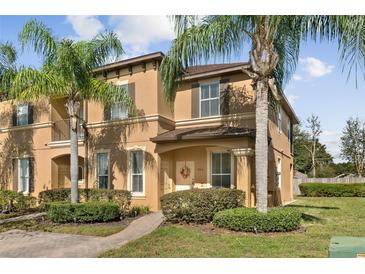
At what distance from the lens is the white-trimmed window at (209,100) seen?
16.3 metres

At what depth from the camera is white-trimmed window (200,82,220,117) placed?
1629 centimetres

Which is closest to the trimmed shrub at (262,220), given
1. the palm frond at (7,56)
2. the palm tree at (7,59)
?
the palm tree at (7,59)

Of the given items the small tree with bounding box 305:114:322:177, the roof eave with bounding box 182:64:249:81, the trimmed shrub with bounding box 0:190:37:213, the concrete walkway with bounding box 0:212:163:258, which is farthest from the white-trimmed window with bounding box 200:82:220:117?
the small tree with bounding box 305:114:322:177

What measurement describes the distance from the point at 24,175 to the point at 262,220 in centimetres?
1516

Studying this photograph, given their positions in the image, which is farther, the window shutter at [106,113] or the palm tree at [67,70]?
the window shutter at [106,113]

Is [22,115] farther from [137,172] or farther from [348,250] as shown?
[348,250]

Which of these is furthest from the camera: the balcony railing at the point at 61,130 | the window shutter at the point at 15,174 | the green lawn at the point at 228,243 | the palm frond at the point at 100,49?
the window shutter at the point at 15,174

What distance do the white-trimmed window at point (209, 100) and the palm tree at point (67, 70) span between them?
4133 mm

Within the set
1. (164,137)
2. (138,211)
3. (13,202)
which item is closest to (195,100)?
(164,137)

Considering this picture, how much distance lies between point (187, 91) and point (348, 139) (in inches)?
1055

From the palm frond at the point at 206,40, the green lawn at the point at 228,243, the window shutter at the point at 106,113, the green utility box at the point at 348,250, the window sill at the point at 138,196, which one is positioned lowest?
the green lawn at the point at 228,243

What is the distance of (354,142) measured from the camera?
37.5 metres

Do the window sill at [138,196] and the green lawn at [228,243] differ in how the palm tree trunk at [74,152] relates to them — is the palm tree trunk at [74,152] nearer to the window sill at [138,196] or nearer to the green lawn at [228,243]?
the window sill at [138,196]

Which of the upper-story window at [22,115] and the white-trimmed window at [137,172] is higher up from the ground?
the upper-story window at [22,115]
